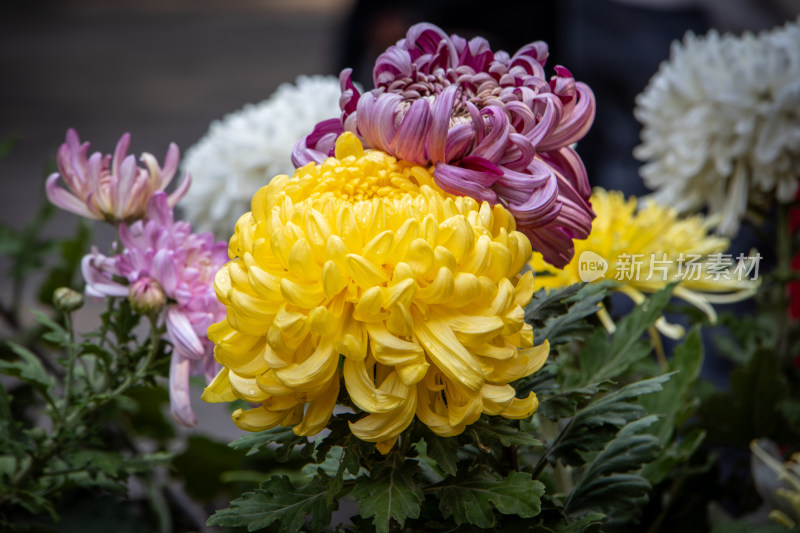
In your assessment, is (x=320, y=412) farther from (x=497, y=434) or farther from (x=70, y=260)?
(x=70, y=260)

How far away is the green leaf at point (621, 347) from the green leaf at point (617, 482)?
4cm

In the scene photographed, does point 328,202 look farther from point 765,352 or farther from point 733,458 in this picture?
point 733,458

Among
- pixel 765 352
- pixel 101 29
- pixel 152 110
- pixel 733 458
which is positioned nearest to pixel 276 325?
pixel 765 352

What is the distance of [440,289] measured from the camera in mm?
286

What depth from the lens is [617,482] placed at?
1.36 feet

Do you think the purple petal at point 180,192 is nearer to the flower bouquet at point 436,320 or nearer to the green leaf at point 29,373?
the flower bouquet at point 436,320

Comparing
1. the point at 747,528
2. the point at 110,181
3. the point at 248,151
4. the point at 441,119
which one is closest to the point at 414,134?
the point at 441,119

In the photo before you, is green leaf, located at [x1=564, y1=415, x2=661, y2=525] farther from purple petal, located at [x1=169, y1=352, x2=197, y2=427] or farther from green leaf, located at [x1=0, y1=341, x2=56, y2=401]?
green leaf, located at [x1=0, y1=341, x2=56, y2=401]

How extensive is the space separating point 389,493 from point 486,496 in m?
0.05

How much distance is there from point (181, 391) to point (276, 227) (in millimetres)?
171

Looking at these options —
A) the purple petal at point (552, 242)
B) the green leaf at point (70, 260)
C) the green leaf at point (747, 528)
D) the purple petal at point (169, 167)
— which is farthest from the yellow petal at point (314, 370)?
the green leaf at point (70, 260)

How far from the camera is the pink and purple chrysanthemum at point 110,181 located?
451 millimetres

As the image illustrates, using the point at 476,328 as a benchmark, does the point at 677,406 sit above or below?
below

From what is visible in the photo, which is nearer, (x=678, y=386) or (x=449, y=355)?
(x=449, y=355)
